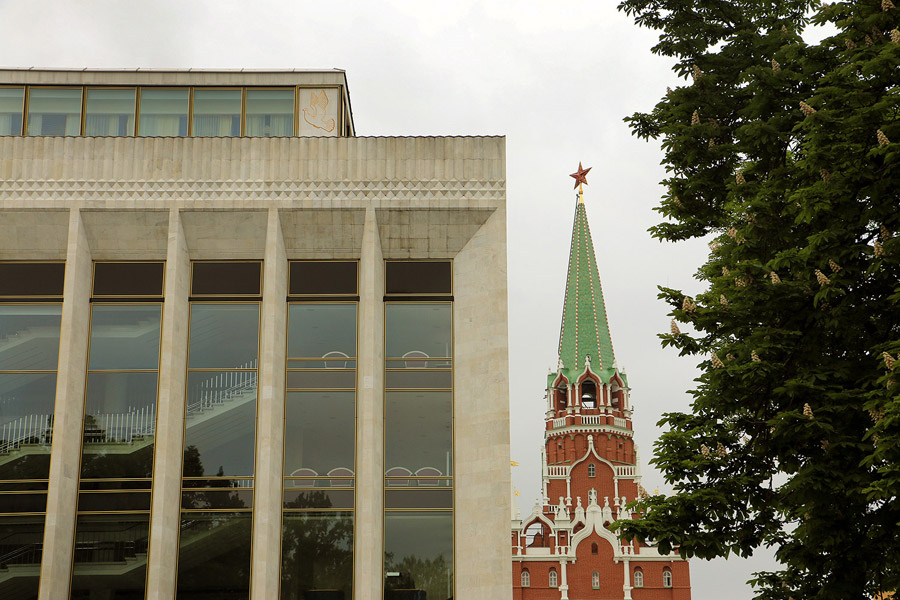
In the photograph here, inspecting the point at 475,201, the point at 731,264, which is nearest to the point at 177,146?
the point at 475,201

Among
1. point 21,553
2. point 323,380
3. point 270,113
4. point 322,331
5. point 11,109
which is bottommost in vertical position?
point 21,553

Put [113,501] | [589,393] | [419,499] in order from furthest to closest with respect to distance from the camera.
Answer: [589,393] → [419,499] → [113,501]

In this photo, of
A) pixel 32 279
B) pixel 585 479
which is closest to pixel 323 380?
pixel 32 279

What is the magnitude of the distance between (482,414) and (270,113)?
10.1 m

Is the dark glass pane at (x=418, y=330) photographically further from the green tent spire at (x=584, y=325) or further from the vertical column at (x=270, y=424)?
the green tent spire at (x=584, y=325)

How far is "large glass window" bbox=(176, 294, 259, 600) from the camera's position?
78.6 ft

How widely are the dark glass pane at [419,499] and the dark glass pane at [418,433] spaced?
17.5 inches

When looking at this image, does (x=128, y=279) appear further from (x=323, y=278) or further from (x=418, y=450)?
(x=418, y=450)

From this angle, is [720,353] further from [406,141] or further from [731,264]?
[406,141]

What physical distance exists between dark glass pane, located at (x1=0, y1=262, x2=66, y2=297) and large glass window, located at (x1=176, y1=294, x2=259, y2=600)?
3.42 meters

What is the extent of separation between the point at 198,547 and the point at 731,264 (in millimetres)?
13832

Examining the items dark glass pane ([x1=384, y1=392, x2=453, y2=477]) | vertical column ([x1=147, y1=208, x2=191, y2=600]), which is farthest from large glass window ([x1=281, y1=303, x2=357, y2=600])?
vertical column ([x1=147, y1=208, x2=191, y2=600])

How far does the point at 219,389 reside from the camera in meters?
25.5

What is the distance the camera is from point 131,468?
80.9ft
